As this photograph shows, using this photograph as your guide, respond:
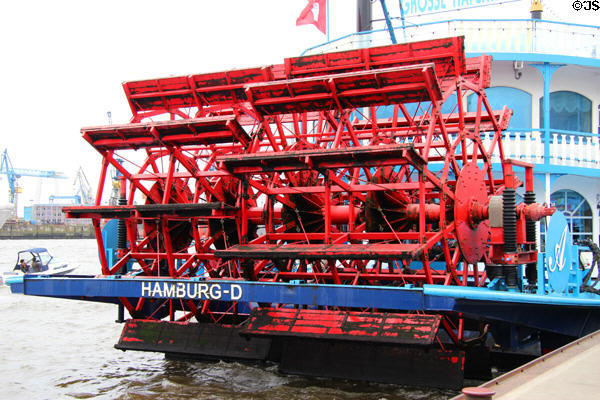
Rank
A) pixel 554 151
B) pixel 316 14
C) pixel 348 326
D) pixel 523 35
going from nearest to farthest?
pixel 348 326 < pixel 554 151 < pixel 523 35 < pixel 316 14

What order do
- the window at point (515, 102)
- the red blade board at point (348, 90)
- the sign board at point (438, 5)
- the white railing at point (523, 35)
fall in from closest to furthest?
the red blade board at point (348, 90) < the white railing at point (523, 35) < the window at point (515, 102) < the sign board at point (438, 5)

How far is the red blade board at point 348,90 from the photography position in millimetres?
7996

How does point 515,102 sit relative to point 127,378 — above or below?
above

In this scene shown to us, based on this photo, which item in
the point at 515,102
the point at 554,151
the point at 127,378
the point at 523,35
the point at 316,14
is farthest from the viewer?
the point at 316,14

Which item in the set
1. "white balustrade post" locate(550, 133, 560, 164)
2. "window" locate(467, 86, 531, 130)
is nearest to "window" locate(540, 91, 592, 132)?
"window" locate(467, 86, 531, 130)

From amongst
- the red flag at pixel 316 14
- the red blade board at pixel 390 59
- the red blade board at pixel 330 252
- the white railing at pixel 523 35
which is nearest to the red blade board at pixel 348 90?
the red blade board at pixel 390 59

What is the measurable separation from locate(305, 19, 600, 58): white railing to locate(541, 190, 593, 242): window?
2400mm

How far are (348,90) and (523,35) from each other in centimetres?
442

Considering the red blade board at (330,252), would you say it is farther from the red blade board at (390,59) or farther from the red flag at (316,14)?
the red flag at (316,14)

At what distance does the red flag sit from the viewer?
1504 cm

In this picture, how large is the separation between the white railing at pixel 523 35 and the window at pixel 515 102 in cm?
78

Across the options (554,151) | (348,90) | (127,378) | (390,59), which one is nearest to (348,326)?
(348,90)

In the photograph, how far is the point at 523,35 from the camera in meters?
11.3

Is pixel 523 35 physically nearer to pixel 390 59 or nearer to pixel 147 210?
pixel 390 59
